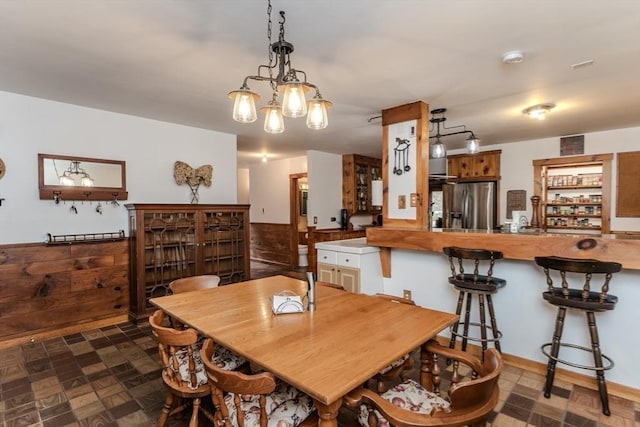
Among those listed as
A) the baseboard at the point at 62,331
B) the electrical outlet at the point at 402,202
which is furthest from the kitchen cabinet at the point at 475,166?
the baseboard at the point at 62,331

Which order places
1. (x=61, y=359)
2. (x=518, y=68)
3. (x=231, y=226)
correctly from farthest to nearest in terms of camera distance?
(x=231, y=226) → (x=61, y=359) → (x=518, y=68)

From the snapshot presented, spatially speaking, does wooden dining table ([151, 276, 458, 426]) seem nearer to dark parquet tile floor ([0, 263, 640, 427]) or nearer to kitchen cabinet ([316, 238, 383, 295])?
dark parquet tile floor ([0, 263, 640, 427])

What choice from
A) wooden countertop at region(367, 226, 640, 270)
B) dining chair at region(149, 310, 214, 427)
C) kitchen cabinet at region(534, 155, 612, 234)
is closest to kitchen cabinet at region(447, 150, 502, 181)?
kitchen cabinet at region(534, 155, 612, 234)

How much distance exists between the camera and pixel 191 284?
2.58 metres

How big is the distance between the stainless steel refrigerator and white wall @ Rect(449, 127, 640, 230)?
0.20 meters

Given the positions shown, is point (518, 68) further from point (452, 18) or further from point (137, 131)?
point (137, 131)

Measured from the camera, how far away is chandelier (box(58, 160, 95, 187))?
3.54 meters

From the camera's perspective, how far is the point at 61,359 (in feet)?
9.39

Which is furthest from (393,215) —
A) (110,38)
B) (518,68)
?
(110,38)

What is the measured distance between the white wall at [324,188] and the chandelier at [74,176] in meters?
3.60

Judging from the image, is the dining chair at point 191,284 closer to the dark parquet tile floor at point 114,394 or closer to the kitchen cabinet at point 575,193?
the dark parquet tile floor at point 114,394

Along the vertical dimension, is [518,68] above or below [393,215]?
Answer: above

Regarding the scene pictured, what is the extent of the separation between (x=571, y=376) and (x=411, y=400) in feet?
6.00

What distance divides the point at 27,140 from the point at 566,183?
7.35 metres
